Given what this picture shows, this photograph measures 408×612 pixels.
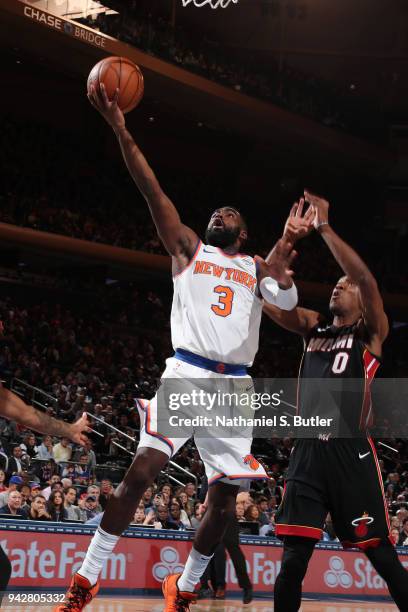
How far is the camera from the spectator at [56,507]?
1046cm

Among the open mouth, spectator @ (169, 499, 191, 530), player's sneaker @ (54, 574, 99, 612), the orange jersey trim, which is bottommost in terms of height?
spectator @ (169, 499, 191, 530)

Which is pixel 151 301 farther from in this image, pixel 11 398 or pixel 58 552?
pixel 11 398

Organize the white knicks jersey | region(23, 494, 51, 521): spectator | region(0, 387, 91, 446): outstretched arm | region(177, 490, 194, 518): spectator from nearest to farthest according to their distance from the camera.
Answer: region(0, 387, 91, 446): outstretched arm < the white knicks jersey < region(23, 494, 51, 521): spectator < region(177, 490, 194, 518): spectator

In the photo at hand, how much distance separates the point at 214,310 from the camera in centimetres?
574

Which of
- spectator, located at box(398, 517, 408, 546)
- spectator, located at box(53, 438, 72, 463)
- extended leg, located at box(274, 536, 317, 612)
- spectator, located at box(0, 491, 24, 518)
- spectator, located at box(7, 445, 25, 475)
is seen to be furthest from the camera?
spectator, located at box(398, 517, 408, 546)

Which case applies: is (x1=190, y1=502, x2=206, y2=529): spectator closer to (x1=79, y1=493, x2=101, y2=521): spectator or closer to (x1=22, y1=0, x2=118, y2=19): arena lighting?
(x1=79, y1=493, x2=101, y2=521): spectator

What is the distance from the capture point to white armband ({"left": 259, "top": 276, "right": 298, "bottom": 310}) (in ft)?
19.1

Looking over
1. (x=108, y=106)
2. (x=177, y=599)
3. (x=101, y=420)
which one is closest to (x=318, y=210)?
(x=108, y=106)

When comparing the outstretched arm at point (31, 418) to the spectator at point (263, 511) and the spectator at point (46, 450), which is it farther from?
the spectator at point (263, 511)

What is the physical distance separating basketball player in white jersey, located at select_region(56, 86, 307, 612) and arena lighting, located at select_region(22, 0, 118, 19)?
15571 mm

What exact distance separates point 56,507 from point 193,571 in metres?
5.24

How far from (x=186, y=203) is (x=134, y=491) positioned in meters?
21.8

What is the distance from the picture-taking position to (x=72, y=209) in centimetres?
2345

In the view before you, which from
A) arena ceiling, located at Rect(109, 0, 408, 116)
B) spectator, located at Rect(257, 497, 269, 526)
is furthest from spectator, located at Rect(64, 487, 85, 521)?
arena ceiling, located at Rect(109, 0, 408, 116)
